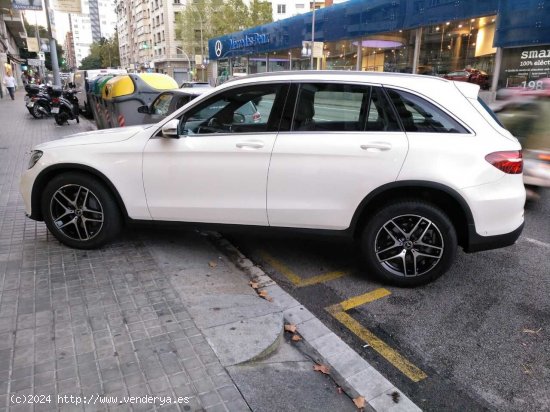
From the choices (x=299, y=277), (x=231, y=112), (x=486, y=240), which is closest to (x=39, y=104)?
(x=231, y=112)

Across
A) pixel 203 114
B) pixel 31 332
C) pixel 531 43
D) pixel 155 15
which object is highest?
pixel 155 15

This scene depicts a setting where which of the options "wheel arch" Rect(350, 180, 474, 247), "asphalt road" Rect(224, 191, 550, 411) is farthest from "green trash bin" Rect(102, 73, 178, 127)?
"wheel arch" Rect(350, 180, 474, 247)

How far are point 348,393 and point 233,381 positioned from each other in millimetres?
676

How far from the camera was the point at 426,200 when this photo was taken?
12.5 ft

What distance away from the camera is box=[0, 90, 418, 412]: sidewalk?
8.22 ft

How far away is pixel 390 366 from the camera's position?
3002 millimetres

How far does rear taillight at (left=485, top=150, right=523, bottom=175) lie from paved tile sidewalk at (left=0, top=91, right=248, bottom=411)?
2640mm

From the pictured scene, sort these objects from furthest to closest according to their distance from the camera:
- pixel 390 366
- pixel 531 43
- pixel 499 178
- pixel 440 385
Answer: pixel 531 43 < pixel 499 178 < pixel 390 366 < pixel 440 385

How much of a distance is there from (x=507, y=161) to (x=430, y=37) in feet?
67.0

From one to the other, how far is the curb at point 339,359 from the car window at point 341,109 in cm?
148

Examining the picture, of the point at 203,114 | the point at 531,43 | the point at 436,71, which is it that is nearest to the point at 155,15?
the point at 436,71

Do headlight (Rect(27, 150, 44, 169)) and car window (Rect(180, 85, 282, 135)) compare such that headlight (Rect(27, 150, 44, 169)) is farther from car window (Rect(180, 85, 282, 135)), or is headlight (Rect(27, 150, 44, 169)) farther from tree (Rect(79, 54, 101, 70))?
tree (Rect(79, 54, 101, 70))

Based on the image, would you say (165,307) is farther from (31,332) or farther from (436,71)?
(436,71)

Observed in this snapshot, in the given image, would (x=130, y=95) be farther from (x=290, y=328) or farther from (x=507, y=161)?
(x=507, y=161)
